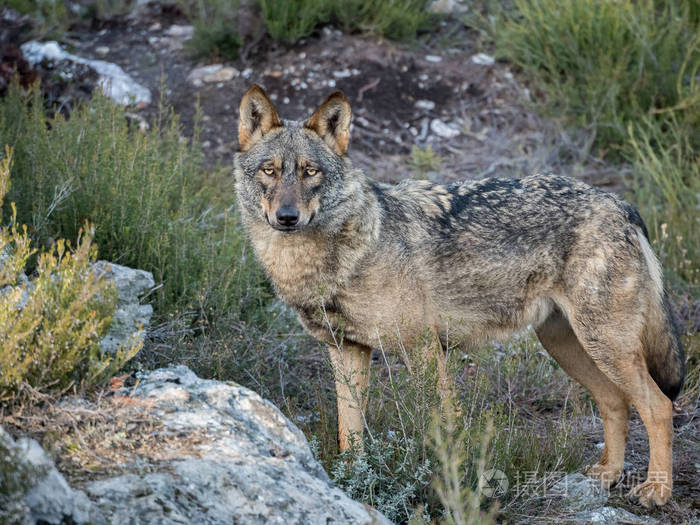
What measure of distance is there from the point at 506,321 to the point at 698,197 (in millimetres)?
3601

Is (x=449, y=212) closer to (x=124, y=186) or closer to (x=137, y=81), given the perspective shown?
(x=124, y=186)

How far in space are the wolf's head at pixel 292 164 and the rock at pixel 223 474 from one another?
1102 millimetres

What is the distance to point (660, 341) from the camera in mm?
4445

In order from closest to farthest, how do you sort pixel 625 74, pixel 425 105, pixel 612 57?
pixel 625 74 → pixel 612 57 → pixel 425 105

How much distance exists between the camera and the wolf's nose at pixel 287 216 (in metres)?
3.80

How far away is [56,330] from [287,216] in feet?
4.55

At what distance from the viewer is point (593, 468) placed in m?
4.49

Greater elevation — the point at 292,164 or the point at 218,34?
the point at 292,164

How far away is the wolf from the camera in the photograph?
401 centimetres

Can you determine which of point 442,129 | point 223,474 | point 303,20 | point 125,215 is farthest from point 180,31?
point 223,474

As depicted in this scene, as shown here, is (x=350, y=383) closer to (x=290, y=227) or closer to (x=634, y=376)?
→ (x=290, y=227)

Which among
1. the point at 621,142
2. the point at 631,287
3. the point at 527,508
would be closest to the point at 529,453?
the point at 527,508

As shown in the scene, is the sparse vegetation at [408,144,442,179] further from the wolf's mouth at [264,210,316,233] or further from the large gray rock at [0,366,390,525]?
the large gray rock at [0,366,390,525]

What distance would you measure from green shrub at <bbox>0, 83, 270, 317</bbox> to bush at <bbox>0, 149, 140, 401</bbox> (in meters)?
1.89
